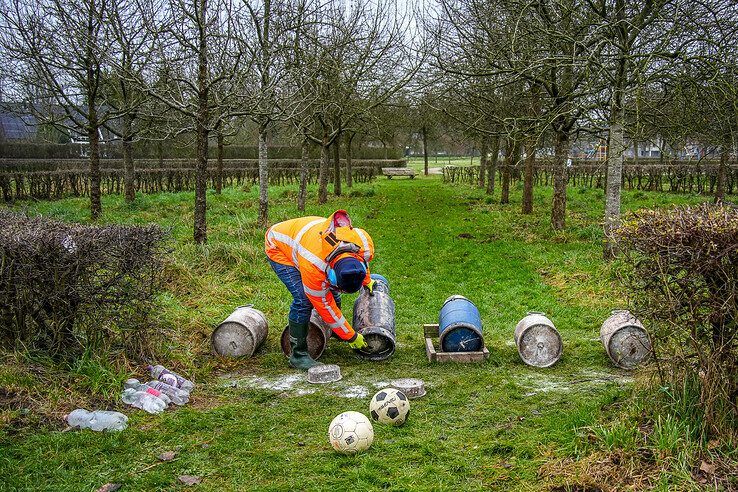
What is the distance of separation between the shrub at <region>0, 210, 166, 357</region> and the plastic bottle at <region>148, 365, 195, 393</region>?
0.95ft

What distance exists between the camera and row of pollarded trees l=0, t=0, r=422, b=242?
35.9 feet

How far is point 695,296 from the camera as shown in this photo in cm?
367

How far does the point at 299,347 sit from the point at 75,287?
222 cm

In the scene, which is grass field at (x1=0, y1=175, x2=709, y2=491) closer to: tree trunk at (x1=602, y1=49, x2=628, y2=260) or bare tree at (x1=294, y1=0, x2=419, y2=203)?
tree trunk at (x1=602, y1=49, x2=628, y2=260)

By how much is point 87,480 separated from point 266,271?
6.26 meters

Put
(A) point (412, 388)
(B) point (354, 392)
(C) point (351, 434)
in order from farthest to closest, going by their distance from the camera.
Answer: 1. (B) point (354, 392)
2. (A) point (412, 388)
3. (C) point (351, 434)

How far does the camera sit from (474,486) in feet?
12.6

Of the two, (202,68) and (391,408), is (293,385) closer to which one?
(391,408)

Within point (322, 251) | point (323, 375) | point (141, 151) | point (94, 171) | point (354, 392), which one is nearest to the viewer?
point (354, 392)

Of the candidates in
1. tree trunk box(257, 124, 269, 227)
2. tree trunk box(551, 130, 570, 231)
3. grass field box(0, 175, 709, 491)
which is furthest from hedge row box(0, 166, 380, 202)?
tree trunk box(551, 130, 570, 231)

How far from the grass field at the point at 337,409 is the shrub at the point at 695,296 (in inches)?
13.4

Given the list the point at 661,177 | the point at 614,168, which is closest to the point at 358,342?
the point at 614,168

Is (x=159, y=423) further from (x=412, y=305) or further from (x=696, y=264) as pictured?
(x=412, y=305)

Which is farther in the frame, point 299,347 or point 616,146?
point 616,146
